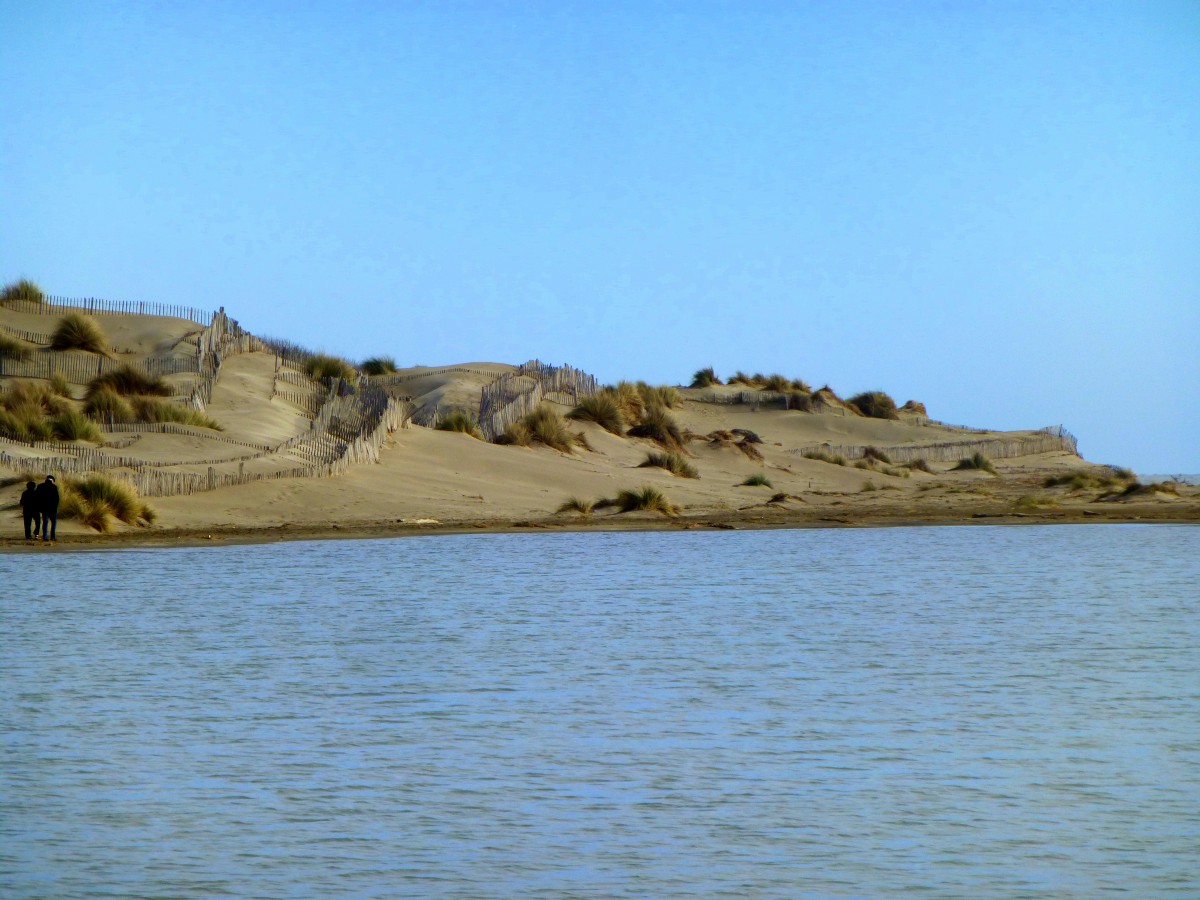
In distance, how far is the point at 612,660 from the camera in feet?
40.3

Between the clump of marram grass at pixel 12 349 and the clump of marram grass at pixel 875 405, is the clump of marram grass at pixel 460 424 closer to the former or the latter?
the clump of marram grass at pixel 12 349

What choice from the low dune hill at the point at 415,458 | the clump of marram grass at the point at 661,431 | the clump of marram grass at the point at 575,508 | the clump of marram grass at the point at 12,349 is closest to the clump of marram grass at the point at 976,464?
the low dune hill at the point at 415,458

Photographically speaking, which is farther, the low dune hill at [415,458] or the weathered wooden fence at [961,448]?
the weathered wooden fence at [961,448]

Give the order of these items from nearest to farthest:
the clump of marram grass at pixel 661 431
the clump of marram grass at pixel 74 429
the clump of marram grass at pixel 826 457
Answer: the clump of marram grass at pixel 74 429 → the clump of marram grass at pixel 661 431 → the clump of marram grass at pixel 826 457

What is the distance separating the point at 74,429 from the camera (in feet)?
90.8

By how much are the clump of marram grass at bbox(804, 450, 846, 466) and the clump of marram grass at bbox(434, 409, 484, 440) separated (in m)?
9.72

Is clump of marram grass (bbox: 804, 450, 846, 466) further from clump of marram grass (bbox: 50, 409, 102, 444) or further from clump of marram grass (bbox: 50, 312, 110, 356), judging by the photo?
clump of marram grass (bbox: 50, 409, 102, 444)

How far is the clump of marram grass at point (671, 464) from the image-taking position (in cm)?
3431

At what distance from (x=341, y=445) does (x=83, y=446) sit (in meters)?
4.49

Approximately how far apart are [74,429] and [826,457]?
2018cm

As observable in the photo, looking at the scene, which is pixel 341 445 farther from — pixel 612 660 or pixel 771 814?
pixel 771 814

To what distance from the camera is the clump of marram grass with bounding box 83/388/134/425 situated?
30.0m

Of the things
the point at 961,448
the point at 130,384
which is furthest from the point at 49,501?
the point at 961,448

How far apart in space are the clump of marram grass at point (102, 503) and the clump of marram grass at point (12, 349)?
12.4 m
